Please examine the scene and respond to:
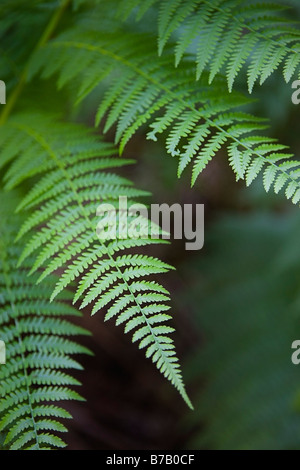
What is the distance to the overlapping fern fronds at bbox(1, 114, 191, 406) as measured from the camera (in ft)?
3.02

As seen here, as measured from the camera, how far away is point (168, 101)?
1.12 meters

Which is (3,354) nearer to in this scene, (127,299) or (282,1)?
(127,299)

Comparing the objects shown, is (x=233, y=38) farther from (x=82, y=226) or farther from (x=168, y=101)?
(x=82, y=226)

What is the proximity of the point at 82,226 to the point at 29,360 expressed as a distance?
36 cm

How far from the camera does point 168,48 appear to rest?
1296 millimetres

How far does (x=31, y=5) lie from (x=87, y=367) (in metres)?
1.96


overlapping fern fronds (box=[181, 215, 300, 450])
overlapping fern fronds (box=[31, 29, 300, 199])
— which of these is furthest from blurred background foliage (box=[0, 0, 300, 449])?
overlapping fern fronds (box=[31, 29, 300, 199])

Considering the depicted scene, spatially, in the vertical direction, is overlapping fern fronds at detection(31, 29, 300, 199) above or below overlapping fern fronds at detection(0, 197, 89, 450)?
above

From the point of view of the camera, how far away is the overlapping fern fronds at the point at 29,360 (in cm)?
95

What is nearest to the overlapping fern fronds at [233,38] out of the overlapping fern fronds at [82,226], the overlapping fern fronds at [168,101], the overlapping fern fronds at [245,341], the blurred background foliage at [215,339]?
the overlapping fern fronds at [168,101]

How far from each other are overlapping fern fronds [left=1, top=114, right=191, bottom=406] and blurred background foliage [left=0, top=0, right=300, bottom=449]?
16.9 inches

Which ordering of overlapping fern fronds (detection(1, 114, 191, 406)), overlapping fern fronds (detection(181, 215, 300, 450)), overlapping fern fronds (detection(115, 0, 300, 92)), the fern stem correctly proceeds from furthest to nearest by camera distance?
1. overlapping fern fronds (detection(181, 215, 300, 450))
2. the fern stem
3. overlapping fern fronds (detection(115, 0, 300, 92))
4. overlapping fern fronds (detection(1, 114, 191, 406))

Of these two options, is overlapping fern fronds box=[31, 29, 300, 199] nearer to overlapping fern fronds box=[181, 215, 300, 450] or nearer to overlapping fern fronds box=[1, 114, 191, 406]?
overlapping fern fronds box=[1, 114, 191, 406]

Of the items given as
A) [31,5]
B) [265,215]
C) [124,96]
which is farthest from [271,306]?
[31,5]
